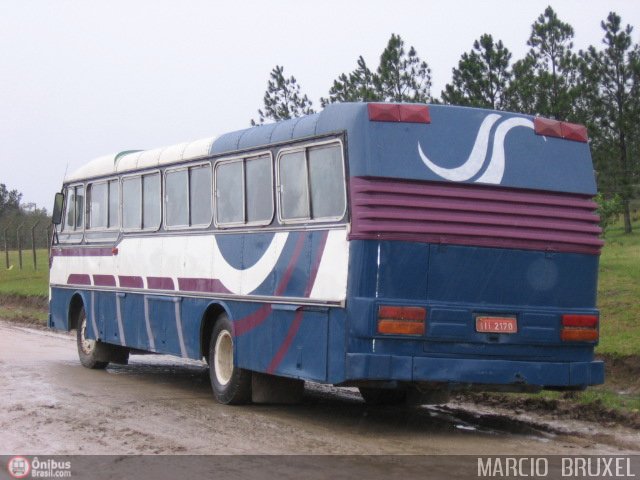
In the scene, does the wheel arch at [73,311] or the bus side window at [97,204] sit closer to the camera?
the bus side window at [97,204]

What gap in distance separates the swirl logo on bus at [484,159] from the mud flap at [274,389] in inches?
127

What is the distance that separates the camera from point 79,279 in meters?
17.0

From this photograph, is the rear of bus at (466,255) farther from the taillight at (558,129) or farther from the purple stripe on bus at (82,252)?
the purple stripe on bus at (82,252)

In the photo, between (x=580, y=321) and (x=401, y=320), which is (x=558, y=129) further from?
(x=401, y=320)

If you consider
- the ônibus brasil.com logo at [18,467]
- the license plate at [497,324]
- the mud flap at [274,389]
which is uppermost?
the license plate at [497,324]

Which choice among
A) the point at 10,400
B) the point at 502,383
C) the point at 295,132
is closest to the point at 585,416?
the point at 502,383

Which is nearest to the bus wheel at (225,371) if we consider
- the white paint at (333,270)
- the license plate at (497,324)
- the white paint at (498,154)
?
the white paint at (333,270)

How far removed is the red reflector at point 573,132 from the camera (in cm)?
1105

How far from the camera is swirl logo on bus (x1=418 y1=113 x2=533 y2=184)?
1029 centimetres

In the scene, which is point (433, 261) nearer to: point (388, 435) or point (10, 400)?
point (388, 435)

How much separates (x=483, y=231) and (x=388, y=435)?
2.08 m

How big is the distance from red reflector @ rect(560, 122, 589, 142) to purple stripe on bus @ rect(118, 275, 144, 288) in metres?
6.26

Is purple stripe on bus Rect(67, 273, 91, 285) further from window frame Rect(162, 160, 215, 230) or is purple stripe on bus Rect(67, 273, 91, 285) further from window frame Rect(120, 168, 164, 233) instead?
window frame Rect(162, 160, 215, 230)

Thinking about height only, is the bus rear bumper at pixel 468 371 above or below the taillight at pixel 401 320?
below
